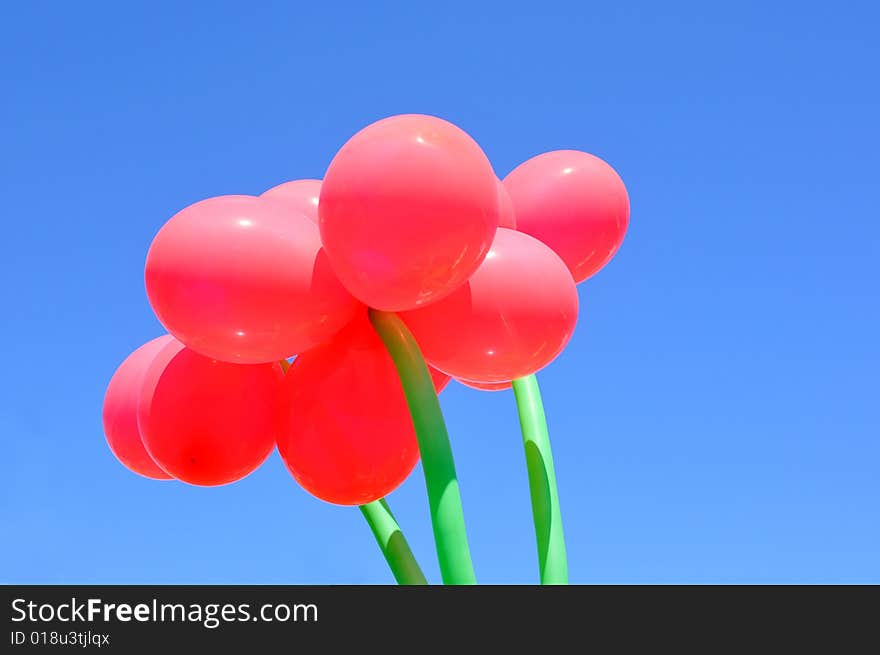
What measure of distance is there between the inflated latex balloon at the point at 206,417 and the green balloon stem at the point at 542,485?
65.1 inches

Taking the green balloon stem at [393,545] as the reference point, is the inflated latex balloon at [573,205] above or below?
above

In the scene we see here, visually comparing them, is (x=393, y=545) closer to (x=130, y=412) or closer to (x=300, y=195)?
(x=130, y=412)

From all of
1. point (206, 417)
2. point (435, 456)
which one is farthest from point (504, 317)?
point (206, 417)

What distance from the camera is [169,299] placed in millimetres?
5703

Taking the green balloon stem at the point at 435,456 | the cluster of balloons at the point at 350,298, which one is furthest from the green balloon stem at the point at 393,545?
the green balloon stem at the point at 435,456

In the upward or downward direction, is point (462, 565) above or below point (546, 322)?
below

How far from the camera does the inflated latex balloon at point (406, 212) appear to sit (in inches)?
208

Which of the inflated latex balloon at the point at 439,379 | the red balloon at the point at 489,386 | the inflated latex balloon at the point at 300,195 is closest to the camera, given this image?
the inflated latex balloon at the point at 300,195

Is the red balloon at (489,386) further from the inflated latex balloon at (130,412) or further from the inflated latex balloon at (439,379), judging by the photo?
the inflated latex balloon at (130,412)

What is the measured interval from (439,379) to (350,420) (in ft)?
3.61
